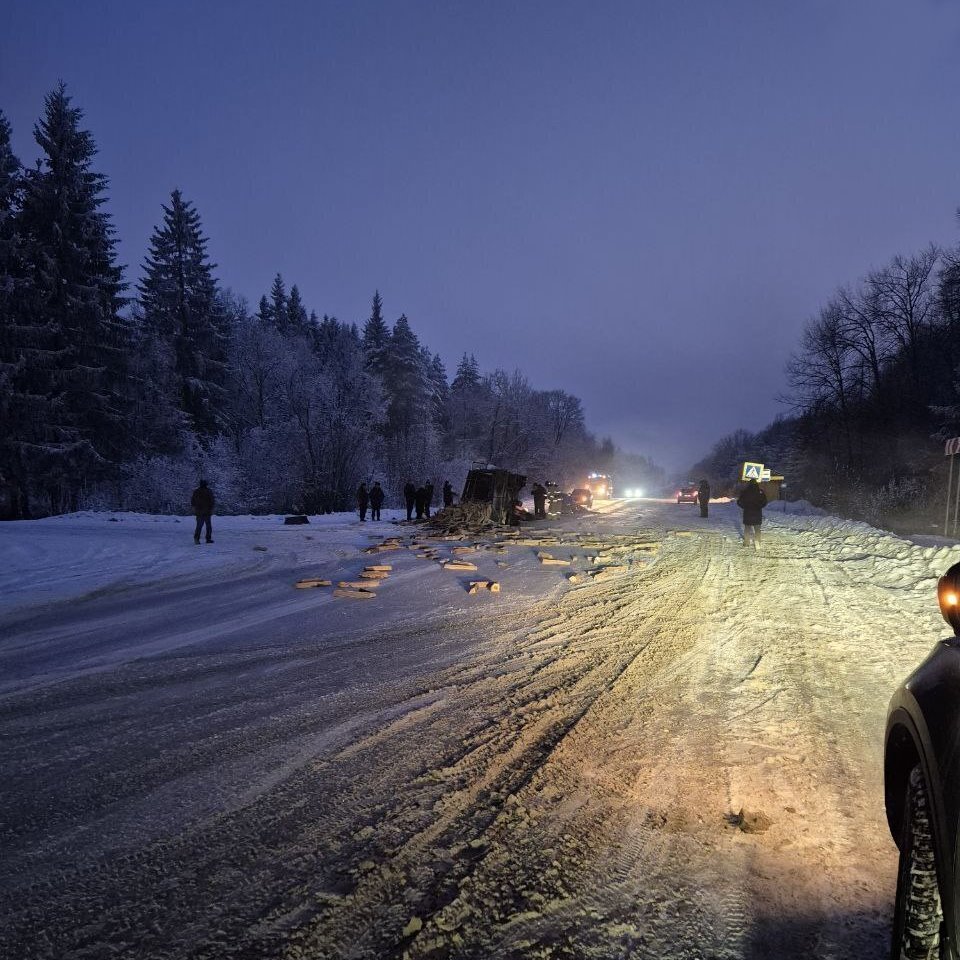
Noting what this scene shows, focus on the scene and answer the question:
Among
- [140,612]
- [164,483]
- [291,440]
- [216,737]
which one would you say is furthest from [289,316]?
[216,737]

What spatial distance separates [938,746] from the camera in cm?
179

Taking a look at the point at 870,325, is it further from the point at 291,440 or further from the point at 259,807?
the point at 259,807

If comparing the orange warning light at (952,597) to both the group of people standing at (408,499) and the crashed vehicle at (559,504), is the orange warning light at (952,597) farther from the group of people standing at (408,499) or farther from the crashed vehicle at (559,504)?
the crashed vehicle at (559,504)

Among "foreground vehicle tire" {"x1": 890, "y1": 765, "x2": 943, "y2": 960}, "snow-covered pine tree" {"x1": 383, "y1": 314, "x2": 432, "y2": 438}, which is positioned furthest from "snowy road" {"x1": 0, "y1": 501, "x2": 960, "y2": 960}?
"snow-covered pine tree" {"x1": 383, "y1": 314, "x2": 432, "y2": 438}

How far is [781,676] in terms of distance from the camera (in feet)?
18.0

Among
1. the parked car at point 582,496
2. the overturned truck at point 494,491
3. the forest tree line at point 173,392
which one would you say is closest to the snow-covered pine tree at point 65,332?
the forest tree line at point 173,392

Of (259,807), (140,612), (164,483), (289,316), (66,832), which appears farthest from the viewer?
(289,316)

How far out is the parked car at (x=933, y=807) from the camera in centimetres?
163

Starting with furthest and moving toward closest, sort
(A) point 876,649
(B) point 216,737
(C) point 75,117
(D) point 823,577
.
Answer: (C) point 75,117 < (D) point 823,577 < (A) point 876,649 < (B) point 216,737

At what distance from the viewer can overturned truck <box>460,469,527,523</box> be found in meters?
24.1

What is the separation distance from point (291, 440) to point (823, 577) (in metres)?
33.9

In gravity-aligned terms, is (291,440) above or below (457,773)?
above

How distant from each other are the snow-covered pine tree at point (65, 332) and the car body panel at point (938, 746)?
32.4 meters

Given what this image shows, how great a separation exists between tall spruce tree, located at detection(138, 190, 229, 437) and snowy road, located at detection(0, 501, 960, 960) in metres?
36.6
